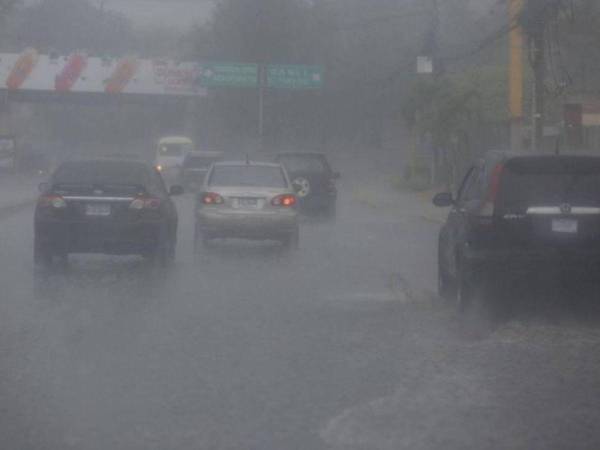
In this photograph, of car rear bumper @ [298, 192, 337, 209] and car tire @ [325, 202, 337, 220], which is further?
car tire @ [325, 202, 337, 220]

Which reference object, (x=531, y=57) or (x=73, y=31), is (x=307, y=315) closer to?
(x=531, y=57)

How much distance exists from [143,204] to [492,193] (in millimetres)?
6720

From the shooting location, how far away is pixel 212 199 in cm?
2172

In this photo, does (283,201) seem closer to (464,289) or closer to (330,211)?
(464,289)

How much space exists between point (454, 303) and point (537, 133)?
12052mm

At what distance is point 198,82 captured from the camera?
211 feet

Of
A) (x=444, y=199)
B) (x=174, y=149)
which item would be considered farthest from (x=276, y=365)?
(x=174, y=149)

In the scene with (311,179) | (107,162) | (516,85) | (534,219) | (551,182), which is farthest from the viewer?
(516,85)

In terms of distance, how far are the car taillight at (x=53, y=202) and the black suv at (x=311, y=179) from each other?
14087mm

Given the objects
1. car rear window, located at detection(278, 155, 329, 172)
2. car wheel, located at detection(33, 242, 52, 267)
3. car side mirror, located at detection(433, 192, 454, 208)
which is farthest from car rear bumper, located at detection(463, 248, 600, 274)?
car rear window, located at detection(278, 155, 329, 172)

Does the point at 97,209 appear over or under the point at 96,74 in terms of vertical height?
under

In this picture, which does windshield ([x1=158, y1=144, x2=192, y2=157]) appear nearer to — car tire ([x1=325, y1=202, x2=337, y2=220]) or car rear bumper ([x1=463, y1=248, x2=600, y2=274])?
car tire ([x1=325, y1=202, x2=337, y2=220])

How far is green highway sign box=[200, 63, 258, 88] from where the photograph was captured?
6250cm

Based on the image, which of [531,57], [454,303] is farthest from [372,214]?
[454,303]
